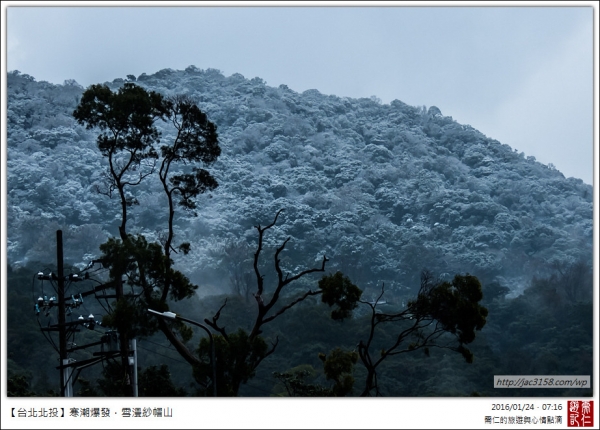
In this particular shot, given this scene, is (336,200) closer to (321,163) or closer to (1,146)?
(321,163)

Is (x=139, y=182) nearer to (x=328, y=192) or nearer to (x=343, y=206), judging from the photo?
(x=343, y=206)

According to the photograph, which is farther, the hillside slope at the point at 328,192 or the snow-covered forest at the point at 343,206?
the hillside slope at the point at 328,192

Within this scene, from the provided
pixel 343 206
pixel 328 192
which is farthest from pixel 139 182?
pixel 328 192

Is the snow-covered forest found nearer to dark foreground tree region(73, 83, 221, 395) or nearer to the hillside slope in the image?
the hillside slope

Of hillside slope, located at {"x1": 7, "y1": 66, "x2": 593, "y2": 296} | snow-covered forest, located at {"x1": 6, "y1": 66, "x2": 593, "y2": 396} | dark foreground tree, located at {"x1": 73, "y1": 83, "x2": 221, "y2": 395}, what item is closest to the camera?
dark foreground tree, located at {"x1": 73, "y1": 83, "x2": 221, "y2": 395}

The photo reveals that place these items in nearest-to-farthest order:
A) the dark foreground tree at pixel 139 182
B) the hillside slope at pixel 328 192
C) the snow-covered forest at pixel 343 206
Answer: the dark foreground tree at pixel 139 182 < the snow-covered forest at pixel 343 206 < the hillside slope at pixel 328 192

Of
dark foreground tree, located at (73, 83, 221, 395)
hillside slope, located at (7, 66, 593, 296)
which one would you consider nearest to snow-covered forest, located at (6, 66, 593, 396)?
hillside slope, located at (7, 66, 593, 296)

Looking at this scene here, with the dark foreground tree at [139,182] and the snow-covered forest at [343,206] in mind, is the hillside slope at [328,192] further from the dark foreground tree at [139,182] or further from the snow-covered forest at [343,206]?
the dark foreground tree at [139,182]

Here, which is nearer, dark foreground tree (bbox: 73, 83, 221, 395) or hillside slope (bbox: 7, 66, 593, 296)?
dark foreground tree (bbox: 73, 83, 221, 395)

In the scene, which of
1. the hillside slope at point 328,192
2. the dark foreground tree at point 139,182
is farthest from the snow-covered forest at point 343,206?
the dark foreground tree at point 139,182

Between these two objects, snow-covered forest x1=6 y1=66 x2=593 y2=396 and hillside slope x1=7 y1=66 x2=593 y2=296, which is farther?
hillside slope x1=7 y1=66 x2=593 y2=296

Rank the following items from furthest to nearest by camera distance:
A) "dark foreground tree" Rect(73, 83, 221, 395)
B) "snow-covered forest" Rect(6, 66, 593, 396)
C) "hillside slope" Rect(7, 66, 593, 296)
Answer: "hillside slope" Rect(7, 66, 593, 296)
"snow-covered forest" Rect(6, 66, 593, 396)
"dark foreground tree" Rect(73, 83, 221, 395)

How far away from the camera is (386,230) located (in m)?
81.9

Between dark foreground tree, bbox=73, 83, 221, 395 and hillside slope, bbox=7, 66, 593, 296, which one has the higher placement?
hillside slope, bbox=7, 66, 593, 296
